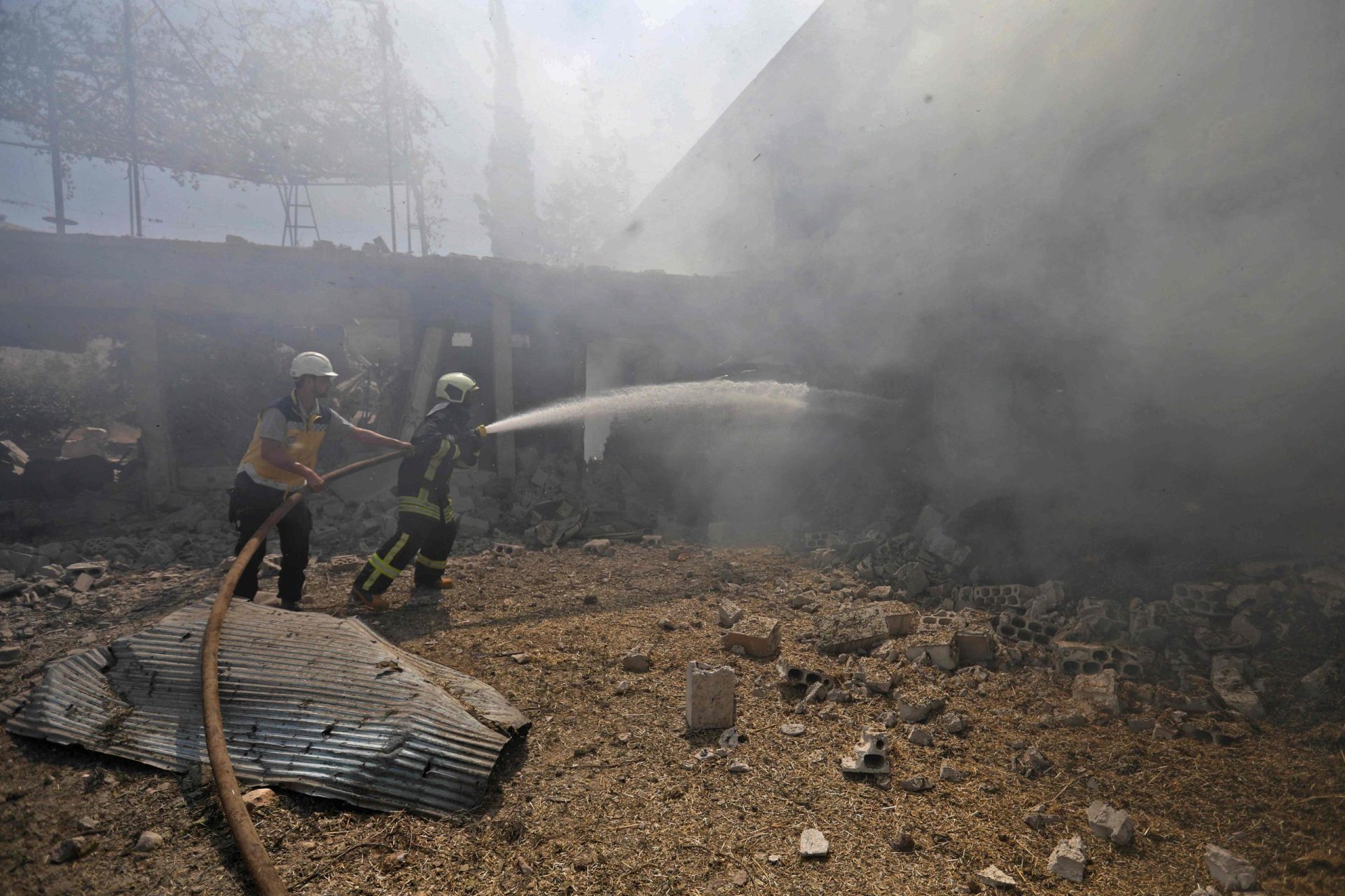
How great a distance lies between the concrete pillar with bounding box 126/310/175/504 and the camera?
28.5ft

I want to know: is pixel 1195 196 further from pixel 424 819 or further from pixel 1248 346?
pixel 424 819

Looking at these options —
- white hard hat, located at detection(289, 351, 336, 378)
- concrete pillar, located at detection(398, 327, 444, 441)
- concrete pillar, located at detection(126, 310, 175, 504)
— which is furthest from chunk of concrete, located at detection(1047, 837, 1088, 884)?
concrete pillar, located at detection(126, 310, 175, 504)

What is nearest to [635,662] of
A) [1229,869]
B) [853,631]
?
[853,631]

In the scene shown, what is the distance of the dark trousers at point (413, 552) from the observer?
5.09 meters

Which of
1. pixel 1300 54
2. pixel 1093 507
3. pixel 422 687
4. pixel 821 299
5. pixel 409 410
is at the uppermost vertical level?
pixel 1300 54

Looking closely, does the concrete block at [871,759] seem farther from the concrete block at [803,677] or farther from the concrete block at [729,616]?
the concrete block at [729,616]

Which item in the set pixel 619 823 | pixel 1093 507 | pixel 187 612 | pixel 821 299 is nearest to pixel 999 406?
pixel 1093 507

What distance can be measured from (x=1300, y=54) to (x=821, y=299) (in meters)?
4.98

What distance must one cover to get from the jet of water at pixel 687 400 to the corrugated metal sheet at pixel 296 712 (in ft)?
15.7

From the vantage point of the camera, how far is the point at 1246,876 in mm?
2197

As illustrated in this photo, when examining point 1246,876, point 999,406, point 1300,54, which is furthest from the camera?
point 999,406

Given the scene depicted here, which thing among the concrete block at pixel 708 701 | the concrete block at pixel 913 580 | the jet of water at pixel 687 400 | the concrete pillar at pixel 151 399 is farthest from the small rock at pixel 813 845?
the concrete pillar at pixel 151 399

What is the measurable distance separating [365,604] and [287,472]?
1183 millimetres

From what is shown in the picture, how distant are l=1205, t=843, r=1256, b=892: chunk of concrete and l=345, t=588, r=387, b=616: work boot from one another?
16.4 feet
